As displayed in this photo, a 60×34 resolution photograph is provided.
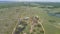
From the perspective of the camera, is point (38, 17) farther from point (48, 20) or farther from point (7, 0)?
point (7, 0)

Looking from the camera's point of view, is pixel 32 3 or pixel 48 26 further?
pixel 32 3

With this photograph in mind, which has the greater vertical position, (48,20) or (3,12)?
(3,12)

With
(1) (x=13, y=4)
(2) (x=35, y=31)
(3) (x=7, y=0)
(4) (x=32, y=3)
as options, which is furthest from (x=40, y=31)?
(3) (x=7, y=0)

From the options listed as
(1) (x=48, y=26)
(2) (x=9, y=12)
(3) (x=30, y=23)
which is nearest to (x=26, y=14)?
(3) (x=30, y=23)

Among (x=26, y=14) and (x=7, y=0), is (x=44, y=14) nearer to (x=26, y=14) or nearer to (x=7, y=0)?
(x=26, y=14)

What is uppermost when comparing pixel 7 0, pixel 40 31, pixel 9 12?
pixel 7 0

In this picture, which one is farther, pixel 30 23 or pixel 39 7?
pixel 39 7
